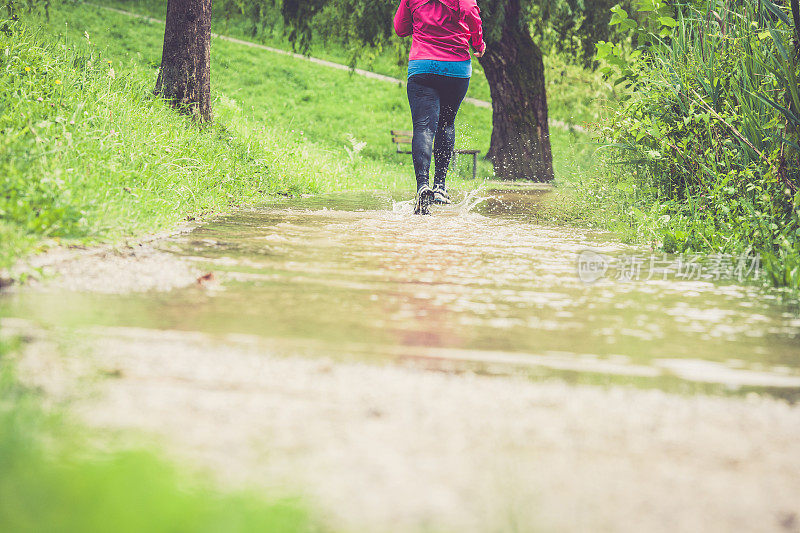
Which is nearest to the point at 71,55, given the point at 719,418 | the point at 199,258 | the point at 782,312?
→ the point at 199,258

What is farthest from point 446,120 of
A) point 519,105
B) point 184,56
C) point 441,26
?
point 519,105

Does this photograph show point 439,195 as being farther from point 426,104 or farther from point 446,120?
point 426,104

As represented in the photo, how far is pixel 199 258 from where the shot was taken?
460cm

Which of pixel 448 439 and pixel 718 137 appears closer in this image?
pixel 448 439

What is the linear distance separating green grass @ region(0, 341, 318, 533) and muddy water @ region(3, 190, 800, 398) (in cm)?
106

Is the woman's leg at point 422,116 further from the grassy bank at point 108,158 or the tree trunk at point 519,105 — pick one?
the tree trunk at point 519,105

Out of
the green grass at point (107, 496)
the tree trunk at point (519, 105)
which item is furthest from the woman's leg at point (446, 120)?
the tree trunk at point (519, 105)

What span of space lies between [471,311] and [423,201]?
4264 mm

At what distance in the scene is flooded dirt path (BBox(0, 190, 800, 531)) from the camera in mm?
1800

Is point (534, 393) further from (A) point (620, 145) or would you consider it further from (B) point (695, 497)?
(A) point (620, 145)

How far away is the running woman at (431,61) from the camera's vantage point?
25.1 ft

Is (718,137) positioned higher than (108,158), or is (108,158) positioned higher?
(718,137)

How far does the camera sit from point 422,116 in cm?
774

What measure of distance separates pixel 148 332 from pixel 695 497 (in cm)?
185
